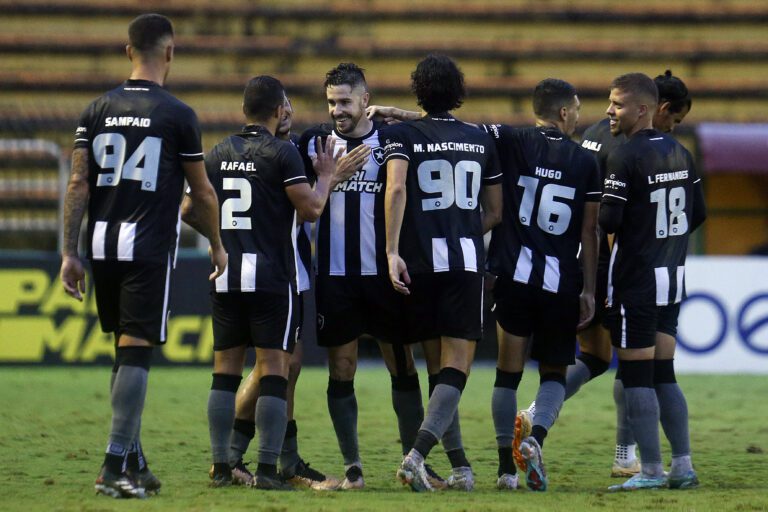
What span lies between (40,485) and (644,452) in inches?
117

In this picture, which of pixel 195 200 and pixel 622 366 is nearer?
pixel 195 200

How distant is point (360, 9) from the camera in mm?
19547

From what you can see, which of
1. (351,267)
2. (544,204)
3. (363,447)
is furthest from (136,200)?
(363,447)

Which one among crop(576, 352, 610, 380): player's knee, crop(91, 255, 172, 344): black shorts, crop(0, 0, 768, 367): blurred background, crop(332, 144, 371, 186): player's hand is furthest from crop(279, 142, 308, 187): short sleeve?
crop(0, 0, 768, 367): blurred background

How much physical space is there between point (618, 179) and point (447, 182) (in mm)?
854

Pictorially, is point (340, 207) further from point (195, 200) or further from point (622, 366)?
point (622, 366)

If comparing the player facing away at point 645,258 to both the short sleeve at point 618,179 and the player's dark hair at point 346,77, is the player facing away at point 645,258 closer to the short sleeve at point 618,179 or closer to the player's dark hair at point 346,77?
the short sleeve at point 618,179

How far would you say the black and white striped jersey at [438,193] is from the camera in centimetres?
648

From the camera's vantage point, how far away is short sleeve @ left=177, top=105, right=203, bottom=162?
594 centimetres

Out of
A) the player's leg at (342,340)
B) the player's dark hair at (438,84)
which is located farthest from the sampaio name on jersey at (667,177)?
the player's leg at (342,340)

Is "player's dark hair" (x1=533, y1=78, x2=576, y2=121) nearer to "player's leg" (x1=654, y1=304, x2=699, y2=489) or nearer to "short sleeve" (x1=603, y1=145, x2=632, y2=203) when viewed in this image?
"short sleeve" (x1=603, y1=145, x2=632, y2=203)

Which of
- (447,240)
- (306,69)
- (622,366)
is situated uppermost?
(306,69)

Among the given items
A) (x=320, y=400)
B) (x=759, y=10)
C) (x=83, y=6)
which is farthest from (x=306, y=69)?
(x=320, y=400)

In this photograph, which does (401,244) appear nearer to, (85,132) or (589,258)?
(589,258)
